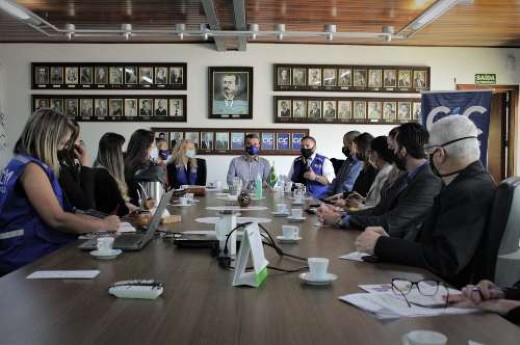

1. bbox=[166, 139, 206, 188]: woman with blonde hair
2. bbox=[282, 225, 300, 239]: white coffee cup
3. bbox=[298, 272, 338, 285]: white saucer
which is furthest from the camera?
bbox=[166, 139, 206, 188]: woman with blonde hair

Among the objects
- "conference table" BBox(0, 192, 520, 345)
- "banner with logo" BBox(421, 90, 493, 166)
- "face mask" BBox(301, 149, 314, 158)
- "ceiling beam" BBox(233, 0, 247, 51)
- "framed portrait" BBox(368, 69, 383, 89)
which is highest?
"ceiling beam" BBox(233, 0, 247, 51)

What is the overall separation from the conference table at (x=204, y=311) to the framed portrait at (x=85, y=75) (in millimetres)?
6941

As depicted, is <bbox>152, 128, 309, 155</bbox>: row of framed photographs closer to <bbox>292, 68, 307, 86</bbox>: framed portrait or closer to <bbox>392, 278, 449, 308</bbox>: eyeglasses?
<bbox>292, 68, 307, 86</bbox>: framed portrait

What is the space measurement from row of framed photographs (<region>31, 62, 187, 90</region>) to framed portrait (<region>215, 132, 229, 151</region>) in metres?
0.93

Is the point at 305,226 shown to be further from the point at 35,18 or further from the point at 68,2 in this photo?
the point at 35,18

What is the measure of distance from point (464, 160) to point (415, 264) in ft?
1.69

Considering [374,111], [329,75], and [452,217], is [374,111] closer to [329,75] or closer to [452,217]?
[329,75]

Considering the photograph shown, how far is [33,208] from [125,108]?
6.12 m

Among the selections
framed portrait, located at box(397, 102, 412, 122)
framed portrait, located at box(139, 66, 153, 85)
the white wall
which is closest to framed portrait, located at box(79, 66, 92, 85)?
the white wall

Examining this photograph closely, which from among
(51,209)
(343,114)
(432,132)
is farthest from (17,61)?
(432,132)

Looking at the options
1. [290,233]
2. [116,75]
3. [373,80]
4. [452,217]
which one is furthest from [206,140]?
[452,217]

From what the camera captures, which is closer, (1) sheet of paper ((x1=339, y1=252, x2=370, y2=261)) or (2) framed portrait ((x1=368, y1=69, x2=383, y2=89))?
(1) sheet of paper ((x1=339, y1=252, x2=370, y2=261))

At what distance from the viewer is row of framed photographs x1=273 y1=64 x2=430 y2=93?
8.69 metres

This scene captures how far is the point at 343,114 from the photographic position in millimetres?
8742
